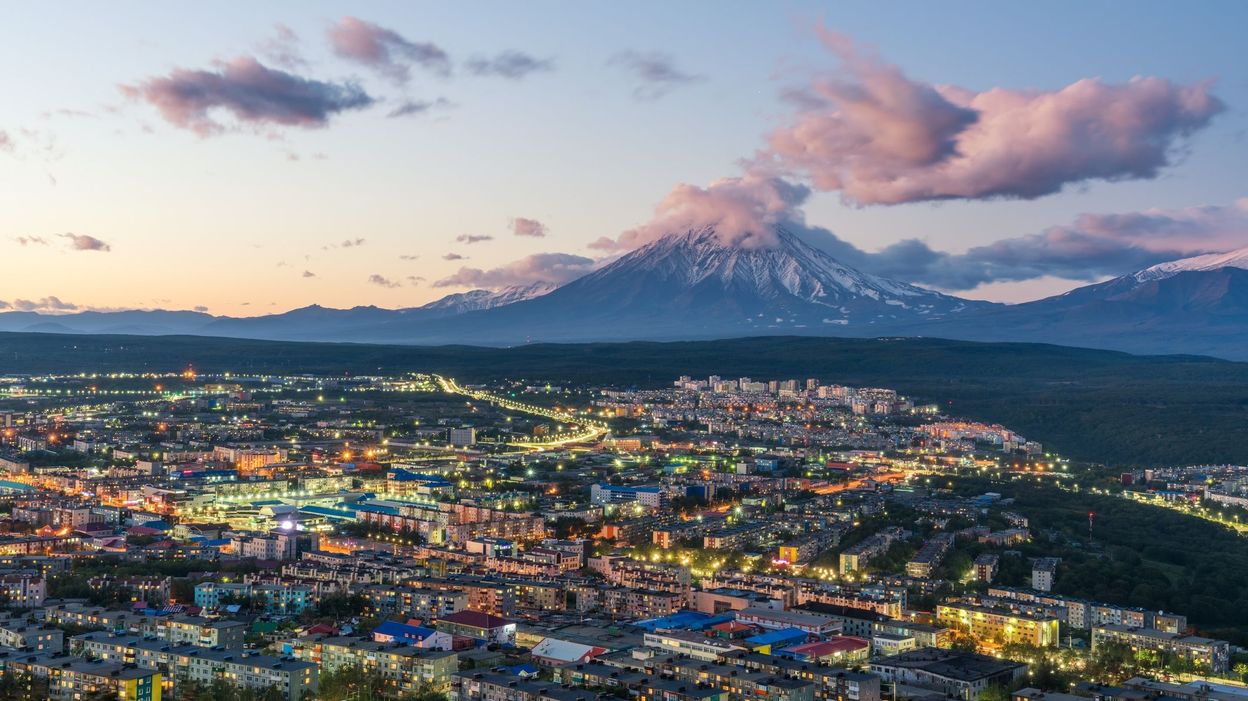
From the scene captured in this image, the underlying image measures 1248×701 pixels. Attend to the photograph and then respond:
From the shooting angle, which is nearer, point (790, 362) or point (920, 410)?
point (920, 410)

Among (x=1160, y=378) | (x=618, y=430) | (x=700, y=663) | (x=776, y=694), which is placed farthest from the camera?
(x=1160, y=378)

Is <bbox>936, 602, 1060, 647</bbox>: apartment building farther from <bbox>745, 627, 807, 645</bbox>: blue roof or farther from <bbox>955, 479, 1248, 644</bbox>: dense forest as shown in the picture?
<bbox>955, 479, 1248, 644</bbox>: dense forest

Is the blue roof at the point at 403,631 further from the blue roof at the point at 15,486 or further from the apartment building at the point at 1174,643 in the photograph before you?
the blue roof at the point at 15,486

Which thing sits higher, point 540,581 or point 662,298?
point 662,298

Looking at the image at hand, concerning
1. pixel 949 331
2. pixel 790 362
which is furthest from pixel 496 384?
pixel 949 331

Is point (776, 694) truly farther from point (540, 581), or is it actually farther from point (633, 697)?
point (540, 581)

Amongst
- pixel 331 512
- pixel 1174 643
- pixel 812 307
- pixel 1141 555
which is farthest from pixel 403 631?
pixel 812 307

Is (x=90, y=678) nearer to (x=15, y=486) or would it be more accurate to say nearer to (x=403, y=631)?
(x=403, y=631)
